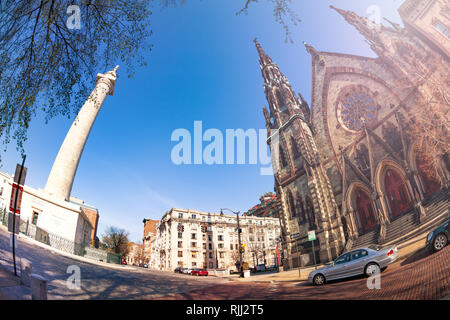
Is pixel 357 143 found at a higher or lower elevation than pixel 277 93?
lower

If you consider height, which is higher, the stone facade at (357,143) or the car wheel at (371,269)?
the stone facade at (357,143)

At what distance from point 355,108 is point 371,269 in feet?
48.3

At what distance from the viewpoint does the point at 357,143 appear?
16016mm

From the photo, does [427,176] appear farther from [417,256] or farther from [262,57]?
[262,57]

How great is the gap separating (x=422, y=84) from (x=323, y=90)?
10.0 meters

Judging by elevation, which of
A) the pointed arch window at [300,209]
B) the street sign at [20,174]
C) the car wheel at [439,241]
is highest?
the pointed arch window at [300,209]

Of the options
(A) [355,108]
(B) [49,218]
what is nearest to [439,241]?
(A) [355,108]

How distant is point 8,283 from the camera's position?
3.96 metres

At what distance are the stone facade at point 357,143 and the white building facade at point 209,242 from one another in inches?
1227

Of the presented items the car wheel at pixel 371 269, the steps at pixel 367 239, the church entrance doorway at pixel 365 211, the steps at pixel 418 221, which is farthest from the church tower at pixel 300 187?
the car wheel at pixel 371 269

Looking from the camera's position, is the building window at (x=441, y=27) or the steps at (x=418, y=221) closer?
the steps at (x=418, y=221)

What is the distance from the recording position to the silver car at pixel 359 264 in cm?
696

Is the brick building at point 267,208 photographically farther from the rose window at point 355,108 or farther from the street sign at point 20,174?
the street sign at point 20,174
